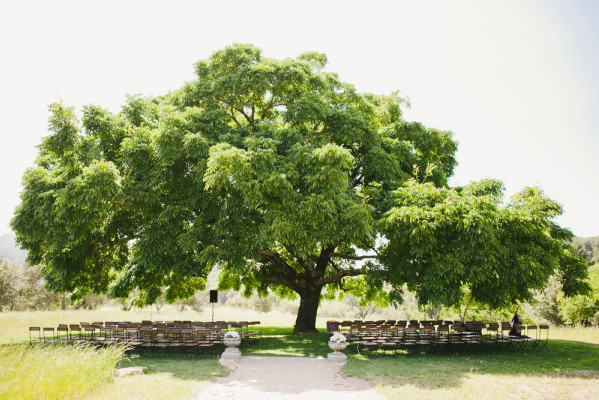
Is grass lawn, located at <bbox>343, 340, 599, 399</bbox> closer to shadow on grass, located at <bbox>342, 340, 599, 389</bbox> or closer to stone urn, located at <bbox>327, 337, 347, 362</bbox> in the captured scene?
shadow on grass, located at <bbox>342, 340, 599, 389</bbox>

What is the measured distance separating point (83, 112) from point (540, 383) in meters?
17.6

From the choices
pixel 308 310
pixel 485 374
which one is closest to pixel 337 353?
pixel 485 374

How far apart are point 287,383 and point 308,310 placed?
11.2 metres

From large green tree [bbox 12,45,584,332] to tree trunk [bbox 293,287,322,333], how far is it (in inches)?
18.8

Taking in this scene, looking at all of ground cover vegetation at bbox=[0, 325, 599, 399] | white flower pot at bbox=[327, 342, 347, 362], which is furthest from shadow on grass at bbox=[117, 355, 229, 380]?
white flower pot at bbox=[327, 342, 347, 362]

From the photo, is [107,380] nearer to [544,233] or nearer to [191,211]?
[191,211]

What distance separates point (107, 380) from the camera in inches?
320

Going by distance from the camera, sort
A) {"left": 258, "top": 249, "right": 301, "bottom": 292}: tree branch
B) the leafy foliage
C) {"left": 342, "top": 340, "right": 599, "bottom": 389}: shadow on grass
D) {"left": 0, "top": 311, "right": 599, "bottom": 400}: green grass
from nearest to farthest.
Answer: {"left": 0, "top": 311, "right": 599, "bottom": 400}: green grass, {"left": 342, "top": 340, "right": 599, "bottom": 389}: shadow on grass, {"left": 258, "top": 249, "right": 301, "bottom": 292}: tree branch, the leafy foliage

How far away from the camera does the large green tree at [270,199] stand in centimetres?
1267

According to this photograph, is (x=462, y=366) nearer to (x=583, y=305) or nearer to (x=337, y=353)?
(x=337, y=353)

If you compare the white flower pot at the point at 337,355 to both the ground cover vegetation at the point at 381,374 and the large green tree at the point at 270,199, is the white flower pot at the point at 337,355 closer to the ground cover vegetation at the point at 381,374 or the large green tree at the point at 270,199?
the ground cover vegetation at the point at 381,374

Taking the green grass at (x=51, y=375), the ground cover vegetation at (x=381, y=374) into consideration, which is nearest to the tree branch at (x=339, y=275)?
the ground cover vegetation at (x=381, y=374)

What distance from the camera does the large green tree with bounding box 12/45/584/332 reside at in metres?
12.7

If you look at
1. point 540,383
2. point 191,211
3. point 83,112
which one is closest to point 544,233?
point 540,383
